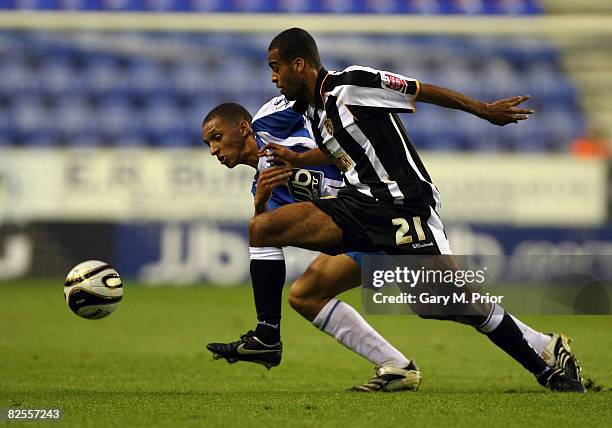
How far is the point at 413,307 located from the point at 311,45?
4.39 feet

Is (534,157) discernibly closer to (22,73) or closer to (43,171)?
(43,171)

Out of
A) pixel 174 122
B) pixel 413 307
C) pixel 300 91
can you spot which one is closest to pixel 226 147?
pixel 300 91

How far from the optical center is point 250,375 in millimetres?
6633

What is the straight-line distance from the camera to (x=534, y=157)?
13.6 meters

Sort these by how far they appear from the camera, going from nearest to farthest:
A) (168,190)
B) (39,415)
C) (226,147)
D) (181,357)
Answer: (39,415) < (226,147) < (181,357) < (168,190)

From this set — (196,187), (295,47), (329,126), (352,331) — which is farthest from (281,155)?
(196,187)

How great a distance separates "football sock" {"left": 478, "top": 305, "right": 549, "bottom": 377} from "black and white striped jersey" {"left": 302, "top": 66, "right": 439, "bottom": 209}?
2.00 feet

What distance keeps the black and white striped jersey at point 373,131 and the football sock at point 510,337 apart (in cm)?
61

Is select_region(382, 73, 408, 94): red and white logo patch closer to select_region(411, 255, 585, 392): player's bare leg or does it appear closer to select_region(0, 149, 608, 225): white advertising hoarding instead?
select_region(411, 255, 585, 392): player's bare leg

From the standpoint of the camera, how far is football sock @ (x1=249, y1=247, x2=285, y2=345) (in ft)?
18.1

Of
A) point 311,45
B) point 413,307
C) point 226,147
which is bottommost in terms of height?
point 413,307

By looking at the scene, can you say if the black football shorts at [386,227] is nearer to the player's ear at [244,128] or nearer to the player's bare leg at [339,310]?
the player's bare leg at [339,310]

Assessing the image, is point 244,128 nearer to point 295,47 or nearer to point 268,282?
point 295,47

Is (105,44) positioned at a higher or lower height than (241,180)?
higher
